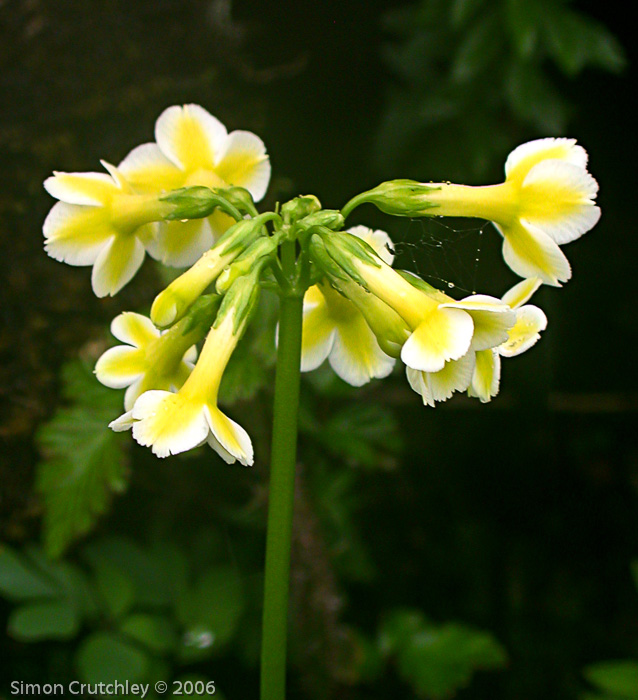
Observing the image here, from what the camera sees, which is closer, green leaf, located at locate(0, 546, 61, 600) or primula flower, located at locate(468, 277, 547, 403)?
primula flower, located at locate(468, 277, 547, 403)

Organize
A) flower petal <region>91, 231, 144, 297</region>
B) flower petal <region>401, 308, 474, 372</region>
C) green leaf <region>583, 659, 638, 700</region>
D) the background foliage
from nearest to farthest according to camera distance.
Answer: flower petal <region>401, 308, 474, 372</region>, flower petal <region>91, 231, 144, 297</region>, green leaf <region>583, 659, 638, 700</region>, the background foliage

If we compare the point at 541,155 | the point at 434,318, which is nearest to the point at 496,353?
the point at 434,318

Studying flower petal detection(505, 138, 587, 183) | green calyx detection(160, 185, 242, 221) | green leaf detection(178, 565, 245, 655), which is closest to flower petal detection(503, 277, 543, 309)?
flower petal detection(505, 138, 587, 183)

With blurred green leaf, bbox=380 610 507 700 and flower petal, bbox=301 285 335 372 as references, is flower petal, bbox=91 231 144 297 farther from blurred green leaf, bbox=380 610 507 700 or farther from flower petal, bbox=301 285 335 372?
blurred green leaf, bbox=380 610 507 700

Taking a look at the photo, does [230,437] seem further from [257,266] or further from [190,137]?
[190,137]

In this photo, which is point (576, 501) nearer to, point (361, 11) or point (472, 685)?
point (472, 685)
